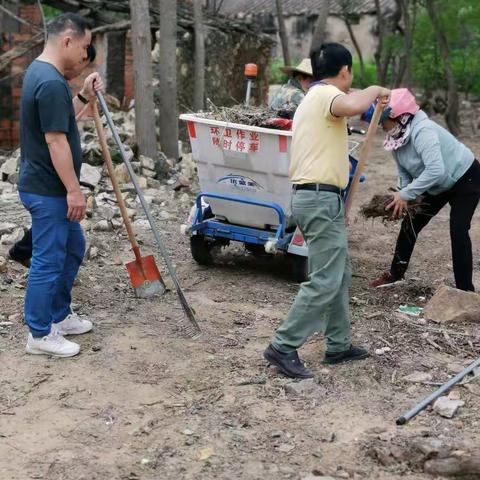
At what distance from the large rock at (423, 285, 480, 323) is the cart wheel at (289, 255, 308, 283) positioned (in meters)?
1.16

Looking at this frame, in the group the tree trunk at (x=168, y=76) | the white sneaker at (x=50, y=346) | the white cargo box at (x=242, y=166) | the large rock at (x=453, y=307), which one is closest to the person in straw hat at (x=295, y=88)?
the white cargo box at (x=242, y=166)

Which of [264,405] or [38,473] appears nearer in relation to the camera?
[38,473]

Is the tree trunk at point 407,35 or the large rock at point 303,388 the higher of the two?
the tree trunk at point 407,35

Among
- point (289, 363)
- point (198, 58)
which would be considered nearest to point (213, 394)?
point (289, 363)

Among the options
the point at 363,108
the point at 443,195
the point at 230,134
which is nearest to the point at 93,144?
the point at 230,134

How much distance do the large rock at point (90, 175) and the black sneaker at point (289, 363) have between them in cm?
A: 445

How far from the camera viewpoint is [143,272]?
5.68m

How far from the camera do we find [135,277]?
5.66m

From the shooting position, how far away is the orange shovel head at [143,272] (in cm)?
562

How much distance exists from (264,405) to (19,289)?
2422mm

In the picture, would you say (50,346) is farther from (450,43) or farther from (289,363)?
(450,43)

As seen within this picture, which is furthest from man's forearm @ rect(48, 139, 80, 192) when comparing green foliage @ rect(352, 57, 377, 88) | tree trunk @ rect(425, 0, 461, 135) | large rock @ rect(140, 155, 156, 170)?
green foliage @ rect(352, 57, 377, 88)

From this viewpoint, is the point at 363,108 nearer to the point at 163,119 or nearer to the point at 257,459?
the point at 257,459

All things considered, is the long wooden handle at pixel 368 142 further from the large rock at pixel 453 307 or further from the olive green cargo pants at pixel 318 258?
the large rock at pixel 453 307
